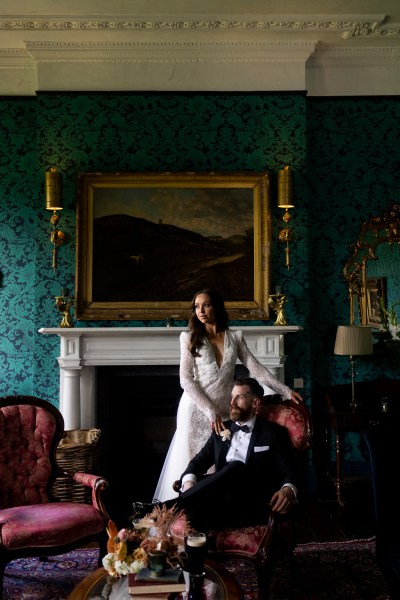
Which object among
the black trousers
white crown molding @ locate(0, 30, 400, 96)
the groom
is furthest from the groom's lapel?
white crown molding @ locate(0, 30, 400, 96)

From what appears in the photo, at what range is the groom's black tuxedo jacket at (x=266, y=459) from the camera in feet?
10.9

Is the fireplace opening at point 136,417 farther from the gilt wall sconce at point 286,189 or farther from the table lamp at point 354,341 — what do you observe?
the gilt wall sconce at point 286,189

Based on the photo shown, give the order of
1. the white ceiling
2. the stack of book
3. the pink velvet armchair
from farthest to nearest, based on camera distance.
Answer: the white ceiling, the pink velvet armchair, the stack of book

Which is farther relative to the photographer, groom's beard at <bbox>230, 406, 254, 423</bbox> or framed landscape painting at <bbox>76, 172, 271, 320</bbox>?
framed landscape painting at <bbox>76, 172, 271, 320</bbox>

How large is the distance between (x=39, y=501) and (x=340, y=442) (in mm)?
2450

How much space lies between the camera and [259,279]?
17.8ft

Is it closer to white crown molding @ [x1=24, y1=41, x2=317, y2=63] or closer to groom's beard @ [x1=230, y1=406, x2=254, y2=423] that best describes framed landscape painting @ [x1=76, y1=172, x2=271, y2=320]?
white crown molding @ [x1=24, y1=41, x2=317, y2=63]

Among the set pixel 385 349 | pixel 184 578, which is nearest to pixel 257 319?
pixel 385 349

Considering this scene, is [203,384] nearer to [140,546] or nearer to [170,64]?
[140,546]

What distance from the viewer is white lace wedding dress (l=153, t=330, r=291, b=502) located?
12.9ft

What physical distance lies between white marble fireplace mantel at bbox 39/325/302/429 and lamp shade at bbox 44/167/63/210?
1035 millimetres

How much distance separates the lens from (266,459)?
3348 millimetres

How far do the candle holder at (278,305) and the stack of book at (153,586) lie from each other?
315 cm

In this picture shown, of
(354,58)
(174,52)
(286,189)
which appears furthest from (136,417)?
(354,58)
